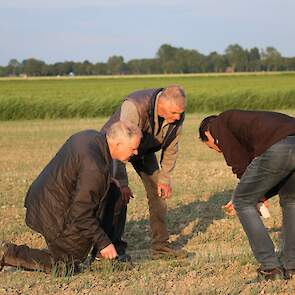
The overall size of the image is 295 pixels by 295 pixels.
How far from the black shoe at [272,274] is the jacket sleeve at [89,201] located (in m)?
1.33

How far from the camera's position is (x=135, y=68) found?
388 ft

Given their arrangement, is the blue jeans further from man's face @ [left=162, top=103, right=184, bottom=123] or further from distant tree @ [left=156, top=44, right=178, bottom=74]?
distant tree @ [left=156, top=44, right=178, bottom=74]

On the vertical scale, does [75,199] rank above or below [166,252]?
above

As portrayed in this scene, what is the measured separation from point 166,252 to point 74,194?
2.05 metres

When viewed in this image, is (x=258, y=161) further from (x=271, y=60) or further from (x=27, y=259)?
(x=271, y=60)

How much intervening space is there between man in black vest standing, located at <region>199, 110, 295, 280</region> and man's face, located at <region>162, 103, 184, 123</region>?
641 mm

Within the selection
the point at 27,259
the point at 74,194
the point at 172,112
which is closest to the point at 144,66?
the point at 172,112

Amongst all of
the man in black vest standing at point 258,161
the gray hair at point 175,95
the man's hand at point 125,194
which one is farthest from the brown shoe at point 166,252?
the gray hair at point 175,95

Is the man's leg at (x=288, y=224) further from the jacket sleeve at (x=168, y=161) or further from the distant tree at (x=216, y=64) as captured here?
the distant tree at (x=216, y=64)

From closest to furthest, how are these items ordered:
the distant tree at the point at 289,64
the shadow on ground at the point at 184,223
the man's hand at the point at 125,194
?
the man's hand at the point at 125,194 → the shadow on ground at the point at 184,223 → the distant tree at the point at 289,64

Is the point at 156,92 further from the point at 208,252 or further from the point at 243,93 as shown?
the point at 243,93

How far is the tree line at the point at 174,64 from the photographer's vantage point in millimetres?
115250

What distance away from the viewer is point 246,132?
232 inches

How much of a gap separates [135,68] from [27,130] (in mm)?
91627
